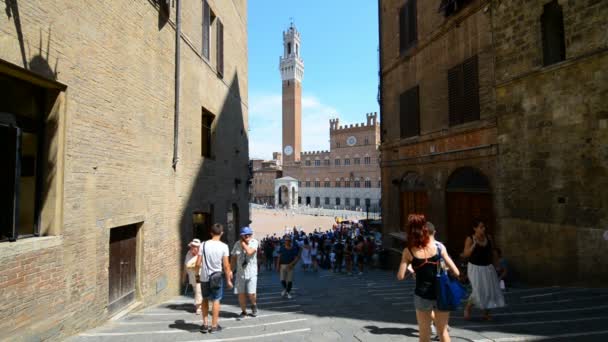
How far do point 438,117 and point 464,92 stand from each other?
1.50 m

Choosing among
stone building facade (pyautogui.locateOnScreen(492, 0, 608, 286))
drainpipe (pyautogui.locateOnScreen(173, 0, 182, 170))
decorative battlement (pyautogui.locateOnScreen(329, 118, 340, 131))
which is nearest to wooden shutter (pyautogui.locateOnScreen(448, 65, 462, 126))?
stone building facade (pyautogui.locateOnScreen(492, 0, 608, 286))

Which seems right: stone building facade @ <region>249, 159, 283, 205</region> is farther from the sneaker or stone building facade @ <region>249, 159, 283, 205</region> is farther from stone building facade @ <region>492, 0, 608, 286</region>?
the sneaker

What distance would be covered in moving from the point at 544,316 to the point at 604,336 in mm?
971

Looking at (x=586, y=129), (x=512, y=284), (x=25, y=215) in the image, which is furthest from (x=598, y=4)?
(x=25, y=215)

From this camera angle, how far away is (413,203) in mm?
14391

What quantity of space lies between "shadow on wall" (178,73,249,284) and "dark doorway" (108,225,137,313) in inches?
82.2

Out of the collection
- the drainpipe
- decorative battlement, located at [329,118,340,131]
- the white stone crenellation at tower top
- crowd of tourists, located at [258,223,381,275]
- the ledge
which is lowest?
crowd of tourists, located at [258,223,381,275]

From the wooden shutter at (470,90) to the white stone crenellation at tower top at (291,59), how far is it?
265ft

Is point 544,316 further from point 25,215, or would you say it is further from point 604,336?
point 25,215

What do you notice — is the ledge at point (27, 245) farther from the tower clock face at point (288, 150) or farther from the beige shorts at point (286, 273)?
the tower clock face at point (288, 150)

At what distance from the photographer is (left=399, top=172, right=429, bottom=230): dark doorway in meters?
13.6

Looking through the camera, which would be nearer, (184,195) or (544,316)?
(544,316)

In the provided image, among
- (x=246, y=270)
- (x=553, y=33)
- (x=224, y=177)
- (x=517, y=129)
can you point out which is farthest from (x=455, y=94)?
(x=246, y=270)

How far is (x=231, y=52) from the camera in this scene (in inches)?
560
